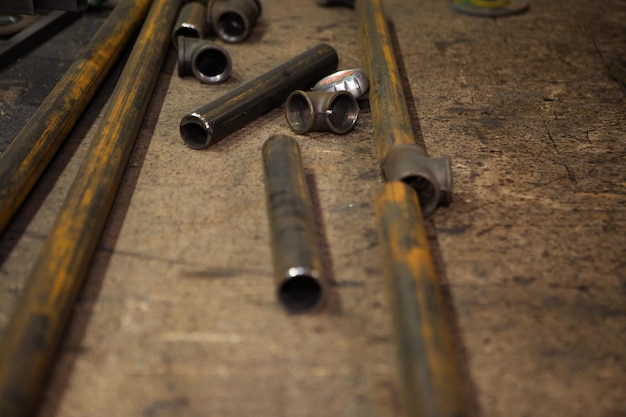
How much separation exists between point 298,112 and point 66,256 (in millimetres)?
1394

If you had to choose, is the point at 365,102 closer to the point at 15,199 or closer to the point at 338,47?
the point at 338,47

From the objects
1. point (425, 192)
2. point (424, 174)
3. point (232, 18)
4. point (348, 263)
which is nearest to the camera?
point (348, 263)

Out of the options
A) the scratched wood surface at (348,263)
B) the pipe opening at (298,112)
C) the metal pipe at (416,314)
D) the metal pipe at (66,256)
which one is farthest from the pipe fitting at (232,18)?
the metal pipe at (416,314)

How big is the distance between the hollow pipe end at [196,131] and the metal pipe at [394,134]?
72cm

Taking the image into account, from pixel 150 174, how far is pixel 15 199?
54 centimetres

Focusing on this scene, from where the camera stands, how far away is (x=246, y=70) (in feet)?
12.4

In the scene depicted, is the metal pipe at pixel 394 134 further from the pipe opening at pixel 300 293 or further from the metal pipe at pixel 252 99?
the pipe opening at pixel 300 293

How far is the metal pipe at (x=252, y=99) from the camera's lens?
10.0 feet

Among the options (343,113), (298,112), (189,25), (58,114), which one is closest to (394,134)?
(343,113)

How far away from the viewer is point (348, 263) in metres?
2.42

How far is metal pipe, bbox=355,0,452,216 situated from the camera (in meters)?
2.61

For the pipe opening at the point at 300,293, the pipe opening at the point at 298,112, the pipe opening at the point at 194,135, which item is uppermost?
the pipe opening at the point at 300,293

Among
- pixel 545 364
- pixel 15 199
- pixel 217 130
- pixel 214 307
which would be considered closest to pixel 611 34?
pixel 217 130

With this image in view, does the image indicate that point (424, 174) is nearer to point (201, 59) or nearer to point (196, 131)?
point (196, 131)
